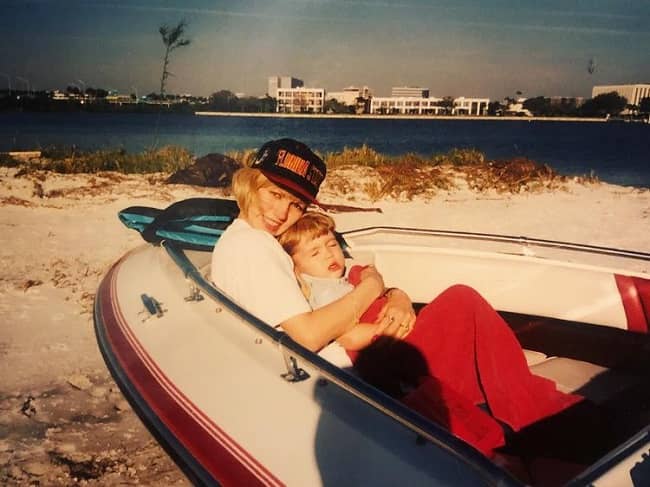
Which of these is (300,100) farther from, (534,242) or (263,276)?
(263,276)

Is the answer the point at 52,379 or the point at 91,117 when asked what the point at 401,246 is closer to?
the point at 52,379

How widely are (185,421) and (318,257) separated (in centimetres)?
78

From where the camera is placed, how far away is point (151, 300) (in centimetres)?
231

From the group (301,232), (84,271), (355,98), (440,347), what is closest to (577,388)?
(440,347)

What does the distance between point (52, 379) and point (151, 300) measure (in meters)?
1.26

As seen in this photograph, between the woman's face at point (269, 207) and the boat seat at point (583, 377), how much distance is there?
1.49 metres

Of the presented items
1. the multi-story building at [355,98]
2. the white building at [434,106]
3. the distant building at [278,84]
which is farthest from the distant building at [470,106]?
the distant building at [278,84]

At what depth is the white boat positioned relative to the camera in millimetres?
1243

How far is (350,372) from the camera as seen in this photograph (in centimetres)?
187

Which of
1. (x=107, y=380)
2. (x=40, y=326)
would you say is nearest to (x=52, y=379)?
(x=107, y=380)

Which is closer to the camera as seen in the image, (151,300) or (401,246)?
(151,300)

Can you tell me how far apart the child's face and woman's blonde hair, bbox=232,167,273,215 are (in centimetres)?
26

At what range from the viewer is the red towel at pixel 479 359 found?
1790 mm

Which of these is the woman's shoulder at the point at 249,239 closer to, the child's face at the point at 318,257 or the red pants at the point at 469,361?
the child's face at the point at 318,257
